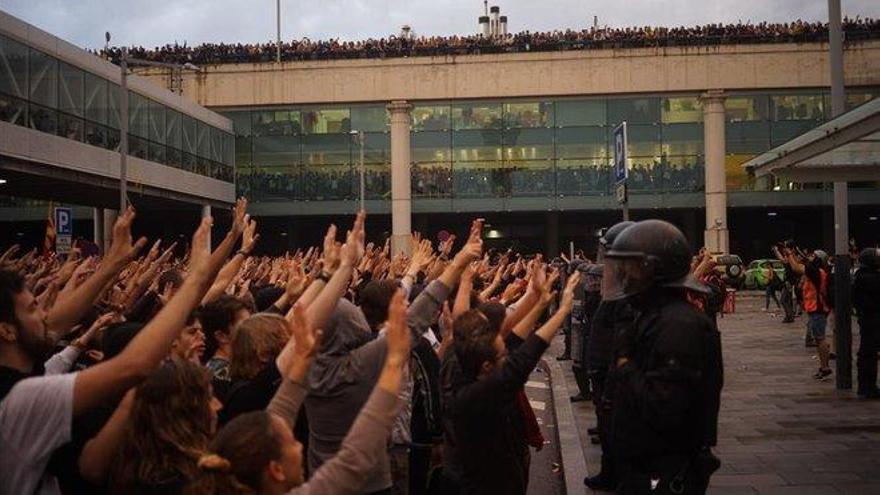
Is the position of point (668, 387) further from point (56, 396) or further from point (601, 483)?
point (601, 483)

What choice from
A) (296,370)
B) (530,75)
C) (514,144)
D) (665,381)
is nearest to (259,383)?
(296,370)

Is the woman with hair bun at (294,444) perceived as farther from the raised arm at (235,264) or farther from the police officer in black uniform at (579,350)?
the police officer in black uniform at (579,350)

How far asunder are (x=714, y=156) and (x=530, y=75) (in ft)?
30.6

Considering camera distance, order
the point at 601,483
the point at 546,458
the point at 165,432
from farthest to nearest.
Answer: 1. the point at 546,458
2. the point at 601,483
3. the point at 165,432

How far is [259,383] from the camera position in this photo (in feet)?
12.8

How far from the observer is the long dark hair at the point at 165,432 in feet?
9.15

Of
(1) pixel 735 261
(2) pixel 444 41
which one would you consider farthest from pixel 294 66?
(1) pixel 735 261

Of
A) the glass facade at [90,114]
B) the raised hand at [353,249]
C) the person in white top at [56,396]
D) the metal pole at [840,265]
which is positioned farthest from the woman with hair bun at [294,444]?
the glass facade at [90,114]

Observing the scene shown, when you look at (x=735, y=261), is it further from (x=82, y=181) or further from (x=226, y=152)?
(x=226, y=152)

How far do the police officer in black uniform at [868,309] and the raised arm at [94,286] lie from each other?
30.4 feet

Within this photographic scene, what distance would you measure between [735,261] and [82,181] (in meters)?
20.5

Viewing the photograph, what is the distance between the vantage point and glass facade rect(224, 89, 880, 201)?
40.2 m

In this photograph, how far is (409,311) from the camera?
175 inches

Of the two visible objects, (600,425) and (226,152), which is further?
(226,152)
